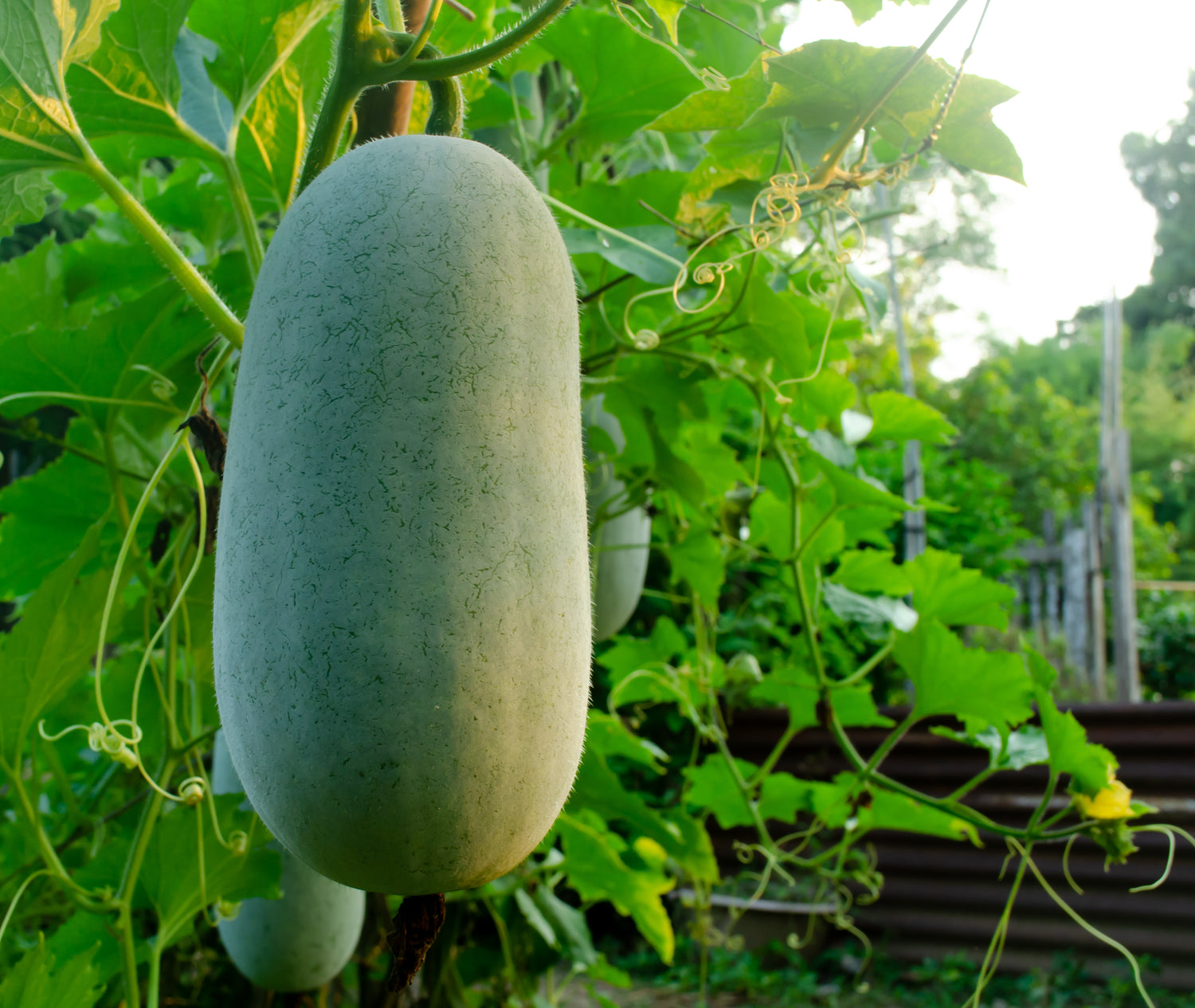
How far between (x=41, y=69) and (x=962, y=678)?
2.63ft

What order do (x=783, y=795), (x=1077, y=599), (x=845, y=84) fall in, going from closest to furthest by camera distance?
(x=845, y=84), (x=783, y=795), (x=1077, y=599)

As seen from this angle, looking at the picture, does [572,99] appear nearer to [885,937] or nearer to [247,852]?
[247,852]

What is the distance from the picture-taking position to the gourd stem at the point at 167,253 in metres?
0.46

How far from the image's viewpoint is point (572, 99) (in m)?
1.10

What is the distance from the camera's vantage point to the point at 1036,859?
3.22 m

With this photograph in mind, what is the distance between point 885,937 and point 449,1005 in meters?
2.67

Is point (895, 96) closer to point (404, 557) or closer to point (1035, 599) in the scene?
point (404, 557)

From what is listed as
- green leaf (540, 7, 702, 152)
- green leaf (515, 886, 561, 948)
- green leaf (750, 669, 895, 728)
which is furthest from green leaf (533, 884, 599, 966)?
green leaf (540, 7, 702, 152)

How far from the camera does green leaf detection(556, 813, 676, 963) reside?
1.03m

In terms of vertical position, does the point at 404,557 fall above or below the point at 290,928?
above

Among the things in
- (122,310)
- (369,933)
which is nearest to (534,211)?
(122,310)

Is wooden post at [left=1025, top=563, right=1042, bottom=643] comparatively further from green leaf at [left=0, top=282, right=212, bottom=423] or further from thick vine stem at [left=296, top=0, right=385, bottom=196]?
thick vine stem at [left=296, top=0, right=385, bottom=196]

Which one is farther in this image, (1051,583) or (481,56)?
(1051,583)

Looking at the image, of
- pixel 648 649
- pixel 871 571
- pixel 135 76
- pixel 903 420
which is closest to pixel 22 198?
Result: pixel 135 76
